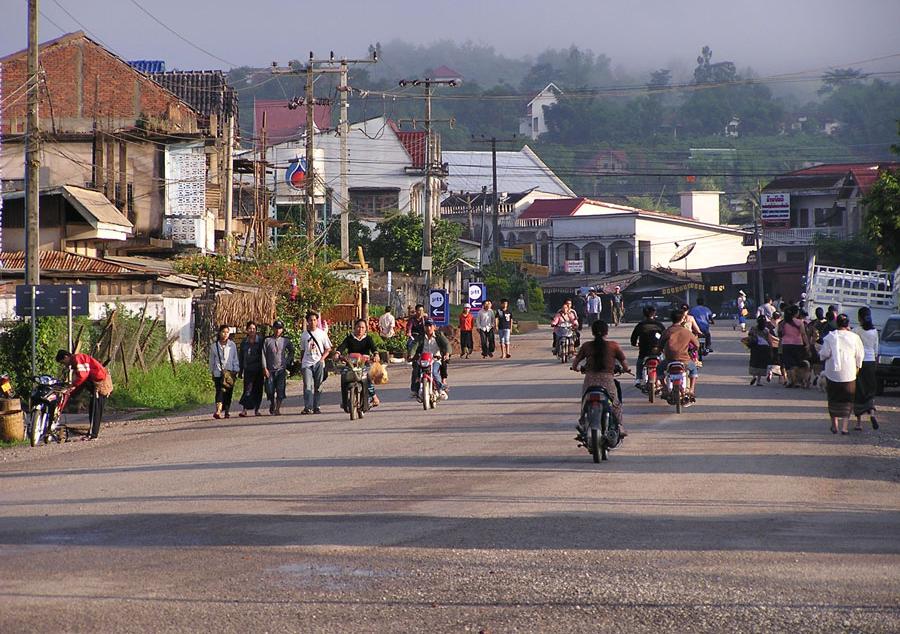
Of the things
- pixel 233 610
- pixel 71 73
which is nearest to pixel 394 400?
pixel 233 610

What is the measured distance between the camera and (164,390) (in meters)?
26.9

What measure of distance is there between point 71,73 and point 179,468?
37.3 metres

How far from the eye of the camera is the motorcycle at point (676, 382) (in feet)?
70.7

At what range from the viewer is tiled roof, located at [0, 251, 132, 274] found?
1187 inches

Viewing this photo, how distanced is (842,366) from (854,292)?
20578 millimetres

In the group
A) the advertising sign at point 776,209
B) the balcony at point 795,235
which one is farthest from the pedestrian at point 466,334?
the advertising sign at point 776,209

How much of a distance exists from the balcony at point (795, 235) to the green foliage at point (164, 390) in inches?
2356

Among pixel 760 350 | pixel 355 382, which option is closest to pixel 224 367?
pixel 355 382

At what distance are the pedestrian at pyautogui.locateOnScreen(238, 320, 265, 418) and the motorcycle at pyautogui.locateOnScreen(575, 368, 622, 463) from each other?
9682 mm

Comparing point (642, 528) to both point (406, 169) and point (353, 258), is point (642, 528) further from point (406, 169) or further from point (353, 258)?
point (406, 169)

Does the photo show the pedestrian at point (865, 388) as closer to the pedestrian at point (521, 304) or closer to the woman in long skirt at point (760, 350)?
the woman in long skirt at point (760, 350)

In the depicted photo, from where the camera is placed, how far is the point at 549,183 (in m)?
121

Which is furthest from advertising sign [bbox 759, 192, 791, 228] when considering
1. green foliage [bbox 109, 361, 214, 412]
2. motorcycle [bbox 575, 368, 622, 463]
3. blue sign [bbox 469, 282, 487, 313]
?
motorcycle [bbox 575, 368, 622, 463]

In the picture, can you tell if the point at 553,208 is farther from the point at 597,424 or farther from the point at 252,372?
the point at 597,424
